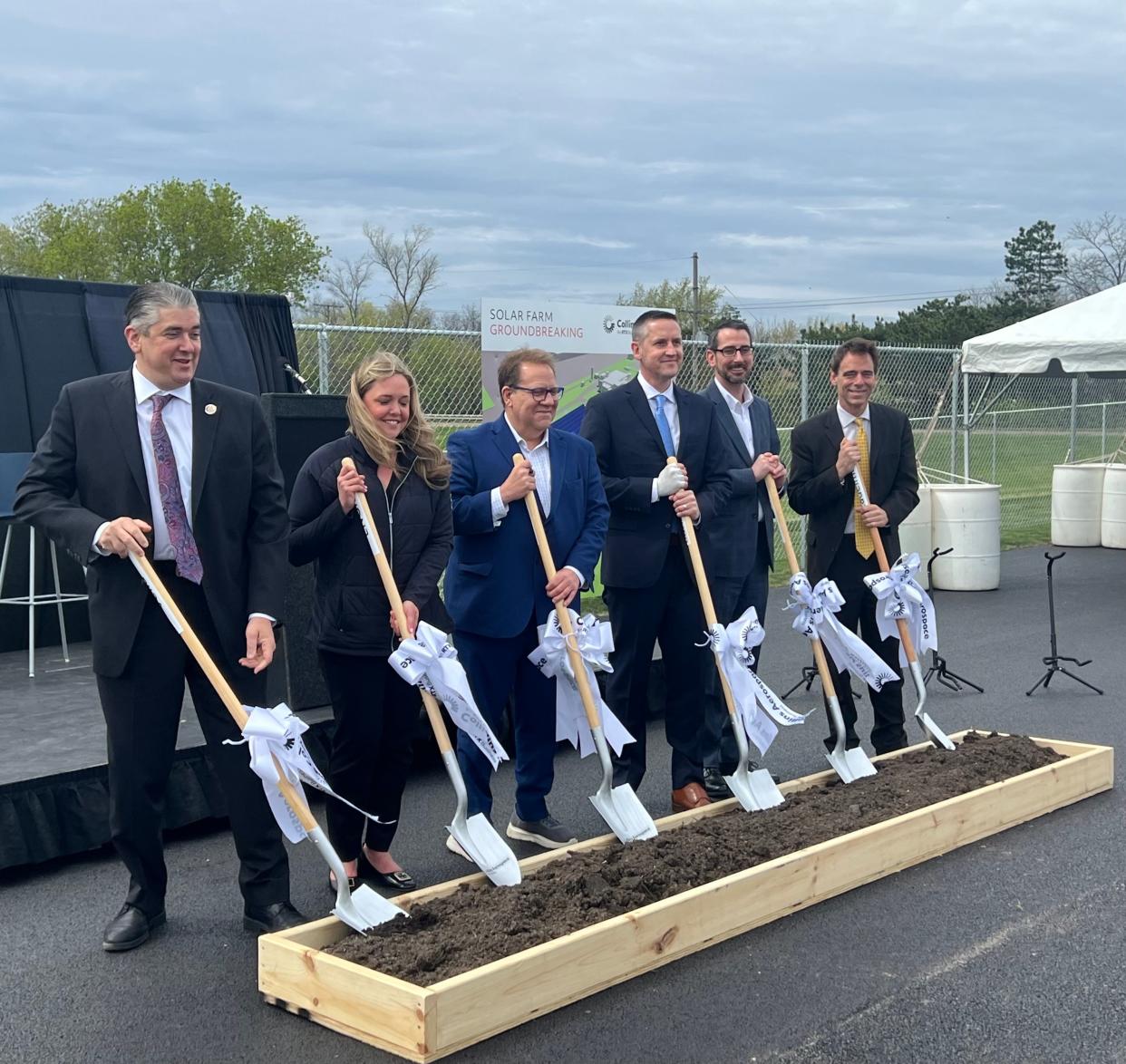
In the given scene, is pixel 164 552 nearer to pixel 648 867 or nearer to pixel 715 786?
pixel 648 867

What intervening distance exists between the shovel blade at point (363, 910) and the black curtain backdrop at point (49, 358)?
178 inches

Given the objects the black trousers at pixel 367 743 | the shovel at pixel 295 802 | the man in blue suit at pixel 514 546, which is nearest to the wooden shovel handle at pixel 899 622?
the man in blue suit at pixel 514 546

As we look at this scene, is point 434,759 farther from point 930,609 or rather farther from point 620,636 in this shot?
point 930,609

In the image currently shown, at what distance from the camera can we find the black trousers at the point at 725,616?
6.12 metres

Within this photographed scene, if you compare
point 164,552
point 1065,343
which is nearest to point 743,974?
point 164,552

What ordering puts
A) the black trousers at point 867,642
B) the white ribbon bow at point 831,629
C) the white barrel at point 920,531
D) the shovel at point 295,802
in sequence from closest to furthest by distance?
the shovel at point 295,802 → the white ribbon bow at point 831,629 → the black trousers at point 867,642 → the white barrel at point 920,531

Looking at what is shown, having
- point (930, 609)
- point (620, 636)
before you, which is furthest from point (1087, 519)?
point (620, 636)

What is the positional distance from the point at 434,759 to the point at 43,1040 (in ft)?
10.6

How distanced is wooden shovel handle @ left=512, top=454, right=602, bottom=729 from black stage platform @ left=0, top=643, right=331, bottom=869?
1616 millimetres

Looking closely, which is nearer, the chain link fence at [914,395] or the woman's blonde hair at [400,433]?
the woman's blonde hair at [400,433]

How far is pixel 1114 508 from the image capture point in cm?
1623

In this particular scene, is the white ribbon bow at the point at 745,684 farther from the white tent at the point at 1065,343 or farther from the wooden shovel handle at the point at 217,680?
the white tent at the point at 1065,343

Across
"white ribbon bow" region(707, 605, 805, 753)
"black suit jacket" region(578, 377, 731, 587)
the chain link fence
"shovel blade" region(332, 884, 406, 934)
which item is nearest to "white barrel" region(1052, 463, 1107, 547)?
the chain link fence

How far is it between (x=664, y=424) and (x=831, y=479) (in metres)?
0.96
